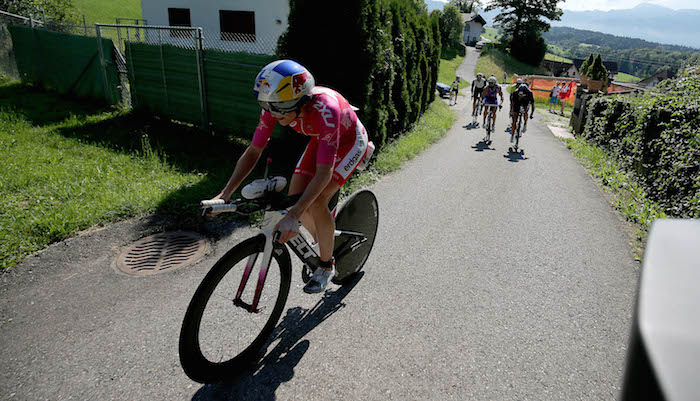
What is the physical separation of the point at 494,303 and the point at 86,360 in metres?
3.56

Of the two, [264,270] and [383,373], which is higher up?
[264,270]

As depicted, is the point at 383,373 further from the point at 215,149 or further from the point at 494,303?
the point at 215,149

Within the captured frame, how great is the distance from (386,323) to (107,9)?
191 ft

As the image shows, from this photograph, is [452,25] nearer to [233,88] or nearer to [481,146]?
[481,146]

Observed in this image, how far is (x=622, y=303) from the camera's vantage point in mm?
4148

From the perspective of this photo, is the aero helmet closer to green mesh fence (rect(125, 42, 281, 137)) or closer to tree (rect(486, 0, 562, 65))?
green mesh fence (rect(125, 42, 281, 137))

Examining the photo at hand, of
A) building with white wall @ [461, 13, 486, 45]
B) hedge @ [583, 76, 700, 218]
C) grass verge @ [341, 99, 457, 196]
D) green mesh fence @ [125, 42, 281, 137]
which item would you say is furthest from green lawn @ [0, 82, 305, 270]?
building with white wall @ [461, 13, 486, 45]

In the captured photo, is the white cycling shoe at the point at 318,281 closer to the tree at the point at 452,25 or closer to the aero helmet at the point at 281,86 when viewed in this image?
the aero helmet at the point at 281,86

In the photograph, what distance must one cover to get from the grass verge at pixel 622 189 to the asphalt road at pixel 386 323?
27.3 inches

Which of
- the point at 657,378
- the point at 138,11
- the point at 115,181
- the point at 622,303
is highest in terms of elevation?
the point at 138,11

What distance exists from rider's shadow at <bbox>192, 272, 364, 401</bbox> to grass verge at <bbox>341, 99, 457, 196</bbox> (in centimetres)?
328

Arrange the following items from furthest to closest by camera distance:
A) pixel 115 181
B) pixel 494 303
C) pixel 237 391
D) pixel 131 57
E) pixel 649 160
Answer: pixel 131 57 < pixel 649 160 < pixel 115 181 < pixel 494 303 < pixel 237 391

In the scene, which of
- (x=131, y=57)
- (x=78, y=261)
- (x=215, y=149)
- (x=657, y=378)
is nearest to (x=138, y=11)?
(x=131, y=57)

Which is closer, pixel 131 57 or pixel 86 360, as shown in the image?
pixel 86 360
